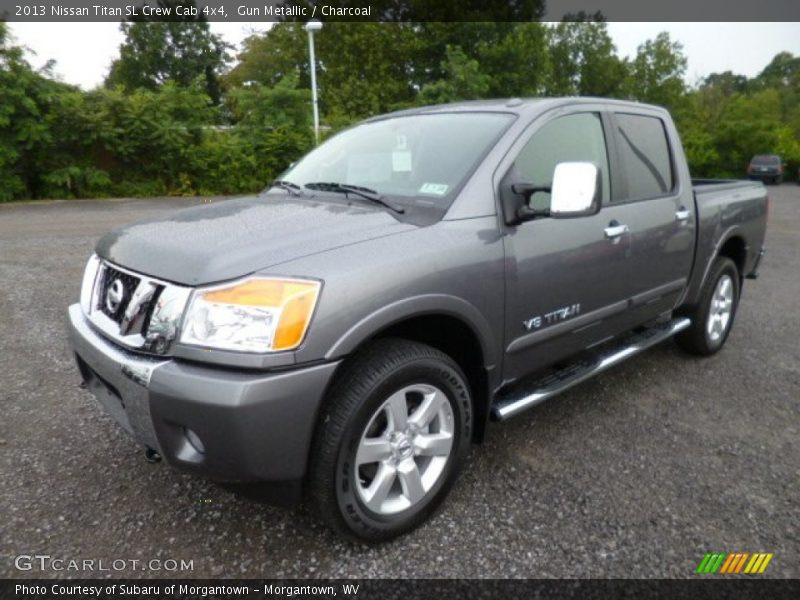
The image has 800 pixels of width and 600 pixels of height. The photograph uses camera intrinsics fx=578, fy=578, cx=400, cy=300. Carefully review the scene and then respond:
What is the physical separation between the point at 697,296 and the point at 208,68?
50636 millimetres

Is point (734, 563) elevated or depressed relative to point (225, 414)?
depressed

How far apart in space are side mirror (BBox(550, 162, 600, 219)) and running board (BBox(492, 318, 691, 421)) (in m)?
0.88

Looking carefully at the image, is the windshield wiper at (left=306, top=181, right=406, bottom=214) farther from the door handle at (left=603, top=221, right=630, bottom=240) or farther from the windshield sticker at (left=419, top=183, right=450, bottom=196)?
the door handle at (left=603, top=221, right=630, bottom=240)

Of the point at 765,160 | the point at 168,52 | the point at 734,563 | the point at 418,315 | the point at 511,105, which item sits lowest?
the point at 734,563

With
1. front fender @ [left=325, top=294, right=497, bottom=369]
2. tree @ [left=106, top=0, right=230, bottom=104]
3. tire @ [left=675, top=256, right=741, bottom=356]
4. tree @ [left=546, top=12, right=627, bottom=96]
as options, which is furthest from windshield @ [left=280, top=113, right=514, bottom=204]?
tree @ [left=106, top=0, right=230, bottom=104]

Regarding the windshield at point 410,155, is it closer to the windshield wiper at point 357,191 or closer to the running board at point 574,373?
the windshield wiper at point 357,191

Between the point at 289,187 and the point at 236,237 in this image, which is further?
the point at 289,187

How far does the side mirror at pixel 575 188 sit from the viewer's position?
7.56ft

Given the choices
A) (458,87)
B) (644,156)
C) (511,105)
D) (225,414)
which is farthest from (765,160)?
(225,414)

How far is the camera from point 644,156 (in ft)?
11.4

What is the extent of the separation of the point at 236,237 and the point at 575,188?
4.39 feet

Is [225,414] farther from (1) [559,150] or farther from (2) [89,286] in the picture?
(1) [559,150]

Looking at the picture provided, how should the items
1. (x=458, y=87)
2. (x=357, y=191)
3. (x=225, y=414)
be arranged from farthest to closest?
(x=458, y=87) → (x=357, y=191) → (x=225, y=414)

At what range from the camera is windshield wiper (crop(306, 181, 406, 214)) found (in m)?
2.46
